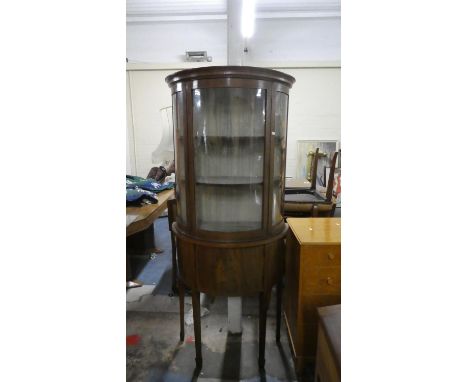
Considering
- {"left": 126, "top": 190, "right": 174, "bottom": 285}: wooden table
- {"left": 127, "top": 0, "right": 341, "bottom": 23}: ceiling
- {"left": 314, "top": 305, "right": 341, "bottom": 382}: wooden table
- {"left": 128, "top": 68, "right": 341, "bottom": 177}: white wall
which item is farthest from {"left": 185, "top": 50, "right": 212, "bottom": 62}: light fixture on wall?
{"left": 314, "top": 305, "right": 341, "bottom": 382}: wooden table

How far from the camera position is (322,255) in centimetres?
135

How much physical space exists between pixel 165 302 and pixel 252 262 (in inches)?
46.5

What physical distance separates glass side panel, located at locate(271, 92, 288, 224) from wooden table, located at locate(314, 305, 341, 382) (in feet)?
1.62

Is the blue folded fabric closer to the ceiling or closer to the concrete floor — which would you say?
the concrete floor

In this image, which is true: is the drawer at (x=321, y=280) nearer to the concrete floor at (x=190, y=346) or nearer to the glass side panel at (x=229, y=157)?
the glass side panel at (x=229, y=157)

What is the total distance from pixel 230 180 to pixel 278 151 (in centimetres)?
28

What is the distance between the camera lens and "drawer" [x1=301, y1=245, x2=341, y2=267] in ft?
4.39

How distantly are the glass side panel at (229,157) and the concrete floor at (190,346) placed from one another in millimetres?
834

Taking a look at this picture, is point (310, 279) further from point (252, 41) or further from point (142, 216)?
point (252, 41)

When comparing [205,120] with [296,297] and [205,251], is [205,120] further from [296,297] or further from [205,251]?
[296,297]

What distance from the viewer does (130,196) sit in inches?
88.7
